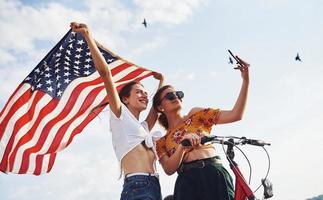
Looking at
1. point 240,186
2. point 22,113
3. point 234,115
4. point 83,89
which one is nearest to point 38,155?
point 22,113

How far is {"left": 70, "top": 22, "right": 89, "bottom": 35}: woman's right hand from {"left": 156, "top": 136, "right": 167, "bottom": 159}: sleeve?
173 cm

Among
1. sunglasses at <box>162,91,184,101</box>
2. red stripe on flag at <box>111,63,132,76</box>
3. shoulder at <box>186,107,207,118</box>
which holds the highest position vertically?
red stripe on flag at <box>111,63,132,76</box>

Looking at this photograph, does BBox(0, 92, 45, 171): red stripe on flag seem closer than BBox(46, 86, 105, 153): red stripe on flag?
Yes

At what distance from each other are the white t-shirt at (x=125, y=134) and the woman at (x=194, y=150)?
379 mm

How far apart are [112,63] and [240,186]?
181 inches

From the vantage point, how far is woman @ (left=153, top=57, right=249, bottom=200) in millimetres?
5125

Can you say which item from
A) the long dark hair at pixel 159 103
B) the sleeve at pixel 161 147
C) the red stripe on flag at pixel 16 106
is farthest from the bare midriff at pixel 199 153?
the red stripe on flag at pixel 16 106

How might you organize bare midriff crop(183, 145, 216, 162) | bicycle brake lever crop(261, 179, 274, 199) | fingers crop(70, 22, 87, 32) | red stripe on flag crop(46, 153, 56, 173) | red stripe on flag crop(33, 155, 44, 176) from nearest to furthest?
bicycle brake lever crop(261, 179, 274, 199) < fingers crop(70, 22, 87, 32) < bare midriff crop(183, 145, 216, 162) < red stripe on flag crop(33, 155, 44, 176) < red stripe on flag crop(46, 153, 56, 173)

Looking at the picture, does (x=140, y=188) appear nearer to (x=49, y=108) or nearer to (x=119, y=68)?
(x=49, y=108)

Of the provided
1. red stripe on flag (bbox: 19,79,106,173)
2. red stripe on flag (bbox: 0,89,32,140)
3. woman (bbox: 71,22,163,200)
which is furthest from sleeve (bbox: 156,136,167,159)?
red stripe on flag (bbox: 0,89,32,140)

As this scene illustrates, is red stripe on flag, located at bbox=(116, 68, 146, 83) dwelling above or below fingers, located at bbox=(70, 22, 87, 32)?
above

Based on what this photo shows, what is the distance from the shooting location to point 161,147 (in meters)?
5.72

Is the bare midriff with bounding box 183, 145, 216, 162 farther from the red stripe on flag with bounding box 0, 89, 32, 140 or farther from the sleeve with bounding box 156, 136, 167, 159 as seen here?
the red stripe on flag with bounding box 0, 89, 32, 140

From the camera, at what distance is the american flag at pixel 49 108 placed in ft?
24.1
